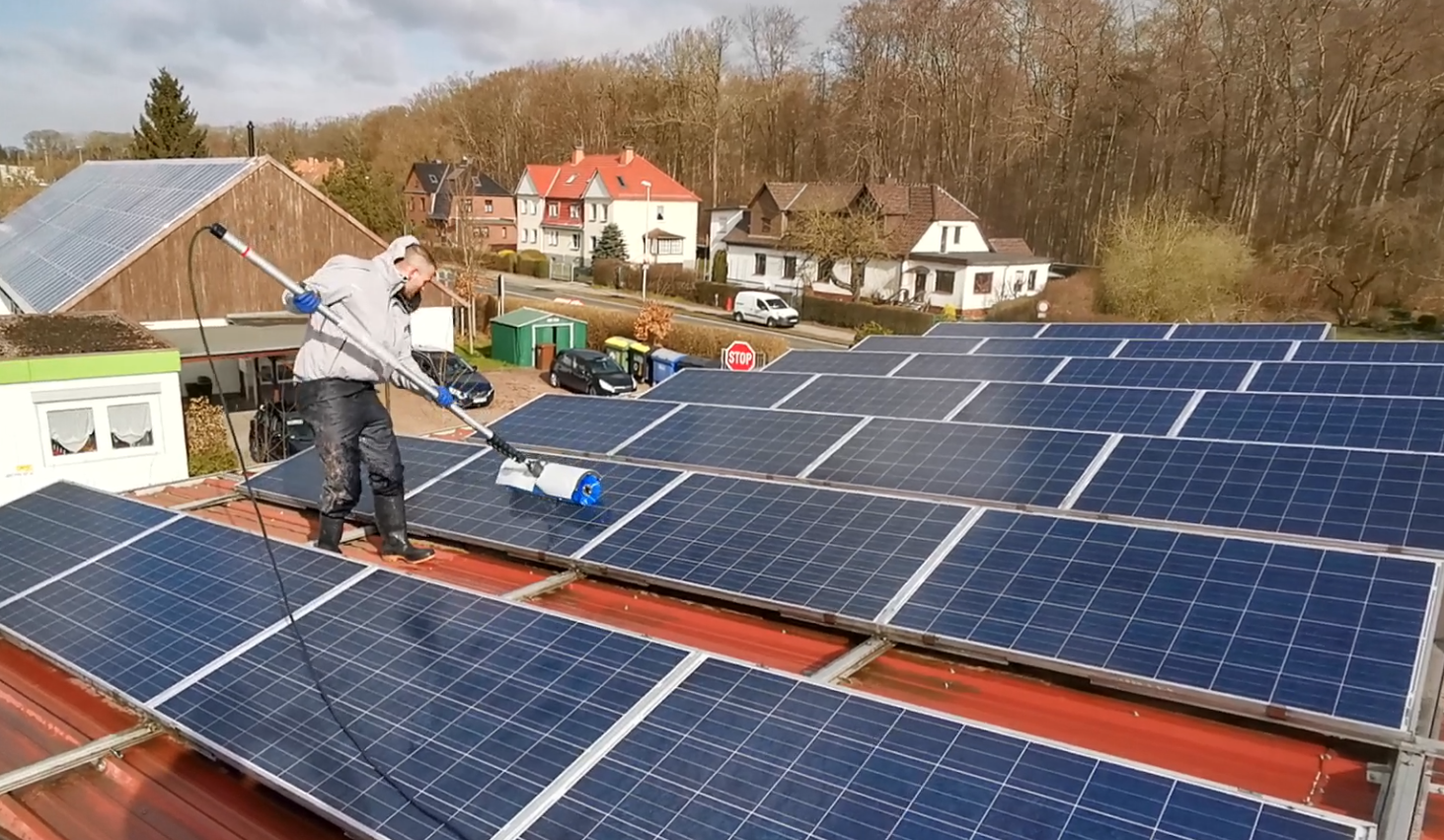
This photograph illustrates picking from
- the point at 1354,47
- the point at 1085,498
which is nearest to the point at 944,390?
the point at 1085,498

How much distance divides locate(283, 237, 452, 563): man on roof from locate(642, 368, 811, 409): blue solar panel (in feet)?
20.4

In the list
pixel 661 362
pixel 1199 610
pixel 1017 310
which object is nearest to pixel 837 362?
pixel 1199 610

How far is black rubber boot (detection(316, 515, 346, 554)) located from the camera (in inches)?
295

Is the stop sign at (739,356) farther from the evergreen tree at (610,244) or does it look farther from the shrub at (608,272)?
the evergreen tree at (610,244)

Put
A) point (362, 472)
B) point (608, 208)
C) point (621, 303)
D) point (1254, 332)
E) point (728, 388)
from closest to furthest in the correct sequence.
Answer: point (362, 472) < point (728, 388) < point (1254, 332) < point (621, 303) < point (608, 208)

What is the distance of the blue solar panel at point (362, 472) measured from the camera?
909cm

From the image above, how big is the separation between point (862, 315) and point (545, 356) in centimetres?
1866

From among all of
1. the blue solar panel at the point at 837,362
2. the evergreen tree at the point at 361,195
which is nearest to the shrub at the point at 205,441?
the blue solar panel at the point at 837,362

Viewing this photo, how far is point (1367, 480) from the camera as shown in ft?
24.5

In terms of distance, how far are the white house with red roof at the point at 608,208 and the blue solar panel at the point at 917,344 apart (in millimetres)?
49422

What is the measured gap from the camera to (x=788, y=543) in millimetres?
6891

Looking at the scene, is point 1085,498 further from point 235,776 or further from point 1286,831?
point 235,776

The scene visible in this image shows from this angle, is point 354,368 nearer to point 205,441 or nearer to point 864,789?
point 864,789

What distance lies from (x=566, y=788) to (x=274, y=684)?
213 centimetres
